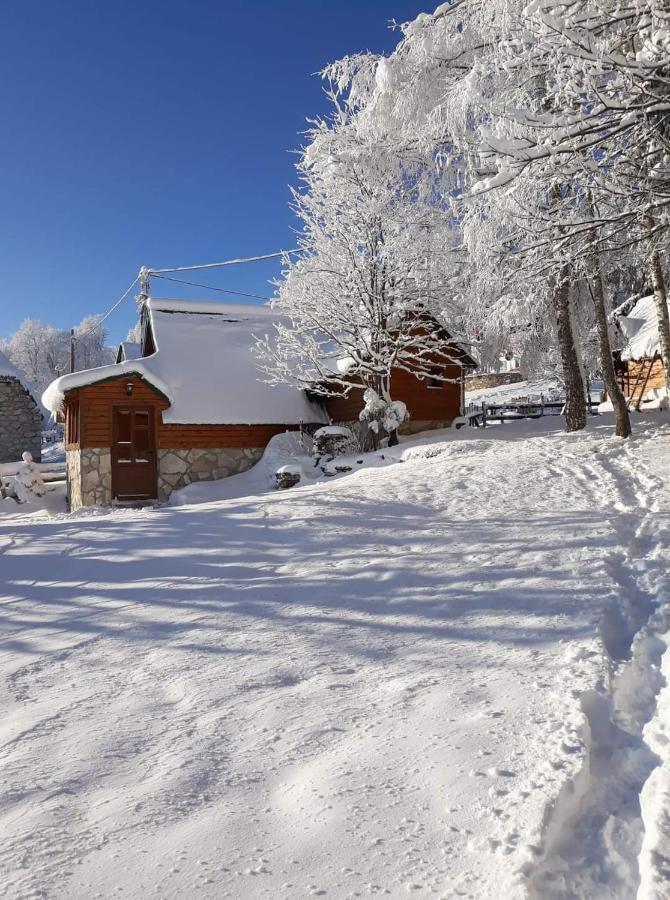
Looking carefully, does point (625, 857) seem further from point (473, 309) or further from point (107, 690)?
point (473, 309)

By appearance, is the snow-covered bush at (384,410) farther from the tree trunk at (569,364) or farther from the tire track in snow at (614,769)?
the tire track in snow at (614,769)

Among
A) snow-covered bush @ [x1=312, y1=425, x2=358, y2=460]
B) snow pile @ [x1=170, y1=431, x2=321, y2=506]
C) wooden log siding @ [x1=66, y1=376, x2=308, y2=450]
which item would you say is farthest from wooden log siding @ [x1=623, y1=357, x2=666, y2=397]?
wooden log siding @ [x1=66, y1=376, x2=308, y2=450]

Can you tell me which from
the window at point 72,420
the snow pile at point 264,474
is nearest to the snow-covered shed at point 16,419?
the window at point 72,420

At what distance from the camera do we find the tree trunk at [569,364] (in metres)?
14.7

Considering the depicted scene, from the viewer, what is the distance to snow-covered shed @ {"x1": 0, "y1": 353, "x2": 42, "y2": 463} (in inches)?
998

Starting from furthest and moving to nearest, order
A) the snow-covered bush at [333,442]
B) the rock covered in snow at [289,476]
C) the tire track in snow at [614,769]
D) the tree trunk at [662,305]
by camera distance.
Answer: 1. the snow-covered bush at [333,442]
2. the rock covered in snow at [289,476]
3. the tree trunk at [662,305]
4. the tire track in snow at [614,769]

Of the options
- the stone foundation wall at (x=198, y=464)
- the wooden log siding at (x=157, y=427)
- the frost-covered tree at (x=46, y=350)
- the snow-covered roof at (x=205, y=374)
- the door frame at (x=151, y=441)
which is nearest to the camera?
the wooden log siding at (x=157, y=427)

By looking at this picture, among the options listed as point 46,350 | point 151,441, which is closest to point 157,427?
point 151,441

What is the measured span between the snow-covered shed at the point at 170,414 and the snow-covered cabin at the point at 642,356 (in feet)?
33.3

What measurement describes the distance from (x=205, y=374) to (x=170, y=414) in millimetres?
1992

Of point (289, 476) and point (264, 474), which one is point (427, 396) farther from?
point (289, 476)

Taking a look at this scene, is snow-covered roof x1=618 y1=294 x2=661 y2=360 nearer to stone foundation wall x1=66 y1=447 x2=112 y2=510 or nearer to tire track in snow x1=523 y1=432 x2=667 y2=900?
stone foundation wall x1=66 y1=447 x2=112 y2=510

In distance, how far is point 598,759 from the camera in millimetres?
3020

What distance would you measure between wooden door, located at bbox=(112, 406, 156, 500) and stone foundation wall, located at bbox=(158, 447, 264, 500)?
0.29m
